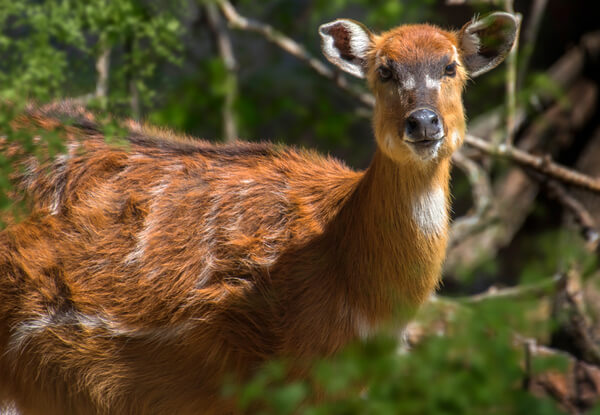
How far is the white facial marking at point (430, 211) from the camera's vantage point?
4211 millimetres

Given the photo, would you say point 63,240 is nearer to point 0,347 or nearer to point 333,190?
point 0,347

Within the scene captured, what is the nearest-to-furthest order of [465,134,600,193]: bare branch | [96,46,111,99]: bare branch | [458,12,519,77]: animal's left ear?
[458,12,519,77]: animal's left ear, [96,46,111,99]: bare branch, [465,134,600,193]: bare branch

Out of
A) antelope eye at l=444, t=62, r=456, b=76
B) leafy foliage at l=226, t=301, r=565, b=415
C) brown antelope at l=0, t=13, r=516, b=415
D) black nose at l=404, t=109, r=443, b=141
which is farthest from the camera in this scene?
antelope eye at l=444, t=62, r=456, b=76

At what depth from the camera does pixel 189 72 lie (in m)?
10.1

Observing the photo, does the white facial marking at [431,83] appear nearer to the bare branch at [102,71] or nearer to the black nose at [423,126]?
the black nose at [423,126]

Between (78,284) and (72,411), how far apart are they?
2.47ft

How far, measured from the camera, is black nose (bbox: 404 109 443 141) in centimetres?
398

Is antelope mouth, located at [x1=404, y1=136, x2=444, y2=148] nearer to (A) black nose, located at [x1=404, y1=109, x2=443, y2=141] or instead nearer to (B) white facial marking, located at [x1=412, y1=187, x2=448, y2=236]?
(A) black nose, located at [x1=404, y1=109, x2=443, y2=141]

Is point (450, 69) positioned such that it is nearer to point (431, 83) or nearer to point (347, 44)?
point (431, 83)

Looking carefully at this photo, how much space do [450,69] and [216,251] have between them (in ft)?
5.43

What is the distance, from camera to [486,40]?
15.3 ft

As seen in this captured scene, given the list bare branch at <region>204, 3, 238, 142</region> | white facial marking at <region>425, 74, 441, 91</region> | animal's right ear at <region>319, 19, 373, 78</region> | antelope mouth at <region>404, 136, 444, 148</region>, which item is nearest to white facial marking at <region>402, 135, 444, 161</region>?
antelope mouth at <region>404, 136, 444, 148</region>

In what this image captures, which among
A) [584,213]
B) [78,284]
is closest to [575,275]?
[584,213]

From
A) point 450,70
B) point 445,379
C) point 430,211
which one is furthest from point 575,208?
point 445,379
